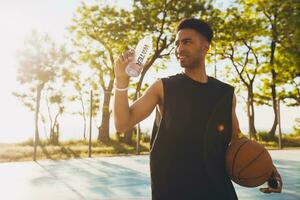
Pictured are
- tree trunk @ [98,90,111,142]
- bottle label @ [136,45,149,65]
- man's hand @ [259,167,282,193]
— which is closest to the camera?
bottle label @ [136,45,149,65]

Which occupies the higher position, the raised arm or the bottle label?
the bottle label

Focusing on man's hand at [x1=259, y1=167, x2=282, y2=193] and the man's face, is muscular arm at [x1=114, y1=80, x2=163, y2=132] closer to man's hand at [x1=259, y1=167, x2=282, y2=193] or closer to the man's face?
the man's face

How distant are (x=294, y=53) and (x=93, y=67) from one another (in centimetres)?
1237

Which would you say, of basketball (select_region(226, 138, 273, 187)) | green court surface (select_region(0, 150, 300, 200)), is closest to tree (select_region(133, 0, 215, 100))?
green court surface (select_region(0, 150, 300, 200))

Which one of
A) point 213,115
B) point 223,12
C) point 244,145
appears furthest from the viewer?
point 223,12

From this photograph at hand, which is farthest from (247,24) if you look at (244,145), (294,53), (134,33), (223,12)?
(244,145)

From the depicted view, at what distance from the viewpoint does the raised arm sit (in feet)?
→ 7.22

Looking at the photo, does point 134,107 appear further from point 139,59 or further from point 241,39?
point 241,39

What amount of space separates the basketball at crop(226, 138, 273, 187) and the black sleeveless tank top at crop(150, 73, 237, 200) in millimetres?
259

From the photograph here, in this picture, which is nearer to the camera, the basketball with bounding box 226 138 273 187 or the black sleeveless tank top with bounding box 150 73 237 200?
the black sleeveless tank top with bounding box 150 73 237 200

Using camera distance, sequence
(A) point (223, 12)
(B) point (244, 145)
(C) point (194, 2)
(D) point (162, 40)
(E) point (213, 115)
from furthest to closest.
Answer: (A) point (223, 12) → (D) point (162, 40) → (C) point (194, 2) → (B) point (244, 145) → (E) point (213, 115)

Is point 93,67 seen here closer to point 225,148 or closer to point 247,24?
point 247,24

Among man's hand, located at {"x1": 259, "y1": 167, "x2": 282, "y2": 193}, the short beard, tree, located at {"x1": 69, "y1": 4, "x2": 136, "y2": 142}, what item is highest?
tree, located at {"x1": 69, "y1": 4, "x2": 136, "y2": 142}

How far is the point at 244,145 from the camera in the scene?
9.01 feet
